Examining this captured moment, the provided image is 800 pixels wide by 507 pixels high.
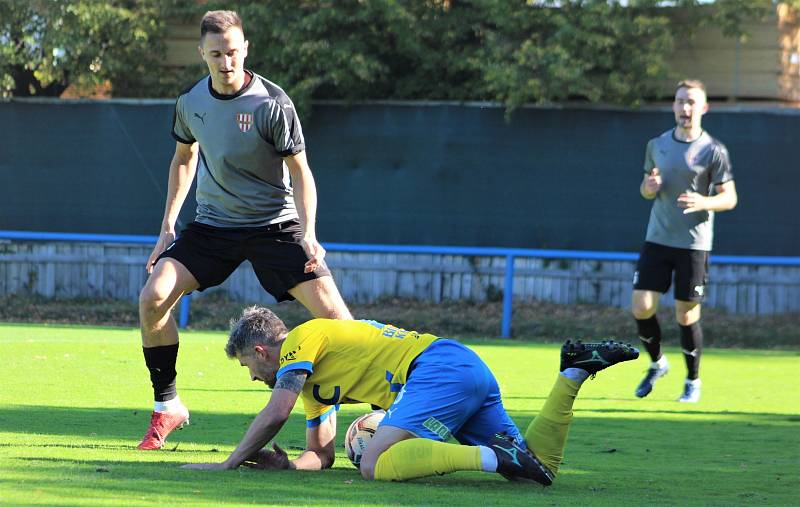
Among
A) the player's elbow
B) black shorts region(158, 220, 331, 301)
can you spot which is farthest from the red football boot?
the player's elbow

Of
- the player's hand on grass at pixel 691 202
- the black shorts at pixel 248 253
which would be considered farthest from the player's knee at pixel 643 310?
the black shorts at pixel 248 253

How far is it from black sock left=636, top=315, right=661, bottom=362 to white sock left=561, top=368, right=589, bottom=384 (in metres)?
4.56

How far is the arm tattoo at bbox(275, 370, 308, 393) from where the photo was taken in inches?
223

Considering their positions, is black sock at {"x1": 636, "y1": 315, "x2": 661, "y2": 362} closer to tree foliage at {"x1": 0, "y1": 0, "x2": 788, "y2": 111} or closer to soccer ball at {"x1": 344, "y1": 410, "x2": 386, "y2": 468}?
soccer ball at {"x1": 344, "y1": 410, "x2": 386, "y2": 468}

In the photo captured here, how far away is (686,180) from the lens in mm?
10242

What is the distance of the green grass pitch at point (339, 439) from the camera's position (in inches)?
209

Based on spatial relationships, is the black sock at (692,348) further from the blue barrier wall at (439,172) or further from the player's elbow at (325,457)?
the blue barrier wall at (439,172)

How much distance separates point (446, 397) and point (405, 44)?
1391 cm

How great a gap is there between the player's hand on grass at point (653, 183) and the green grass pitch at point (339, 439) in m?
1.65

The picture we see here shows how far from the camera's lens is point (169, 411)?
22.3ft

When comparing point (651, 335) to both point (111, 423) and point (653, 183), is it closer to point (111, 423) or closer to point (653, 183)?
point (653, 183)

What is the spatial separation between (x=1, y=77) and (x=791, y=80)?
1213 cm

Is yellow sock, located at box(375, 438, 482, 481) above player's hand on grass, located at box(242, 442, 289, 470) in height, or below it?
above

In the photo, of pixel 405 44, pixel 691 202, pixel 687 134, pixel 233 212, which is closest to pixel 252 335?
pixel 233 212
